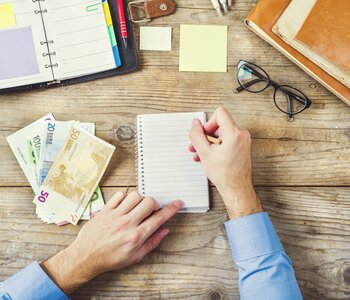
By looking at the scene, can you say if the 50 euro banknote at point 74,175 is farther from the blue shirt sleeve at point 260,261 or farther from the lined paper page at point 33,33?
the blue shirt sleeve at point 260,261

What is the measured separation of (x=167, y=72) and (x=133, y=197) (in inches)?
14.9

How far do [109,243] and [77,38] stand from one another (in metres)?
0.58

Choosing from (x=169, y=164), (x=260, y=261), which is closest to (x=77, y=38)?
(x=169, y=164)

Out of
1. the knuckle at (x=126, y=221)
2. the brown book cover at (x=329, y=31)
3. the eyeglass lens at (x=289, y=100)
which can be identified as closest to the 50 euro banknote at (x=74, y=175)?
the knuckle at (x=126, y=221)

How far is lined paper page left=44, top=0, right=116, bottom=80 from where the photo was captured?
118 cm

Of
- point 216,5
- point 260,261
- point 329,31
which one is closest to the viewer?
point 260,261

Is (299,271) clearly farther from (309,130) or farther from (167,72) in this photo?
(167,72)

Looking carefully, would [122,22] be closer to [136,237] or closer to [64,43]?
[64,43]

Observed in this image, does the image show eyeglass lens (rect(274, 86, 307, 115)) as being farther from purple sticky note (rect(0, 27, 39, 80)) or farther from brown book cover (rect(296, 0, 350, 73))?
purple sticky note (rect(0, 27, 39, 80))

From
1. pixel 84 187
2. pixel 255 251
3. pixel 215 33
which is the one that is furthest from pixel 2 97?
pixel 255 251

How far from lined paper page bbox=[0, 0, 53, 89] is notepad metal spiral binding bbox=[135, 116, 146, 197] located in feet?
0.93

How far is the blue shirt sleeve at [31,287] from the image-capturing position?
3.36 ft

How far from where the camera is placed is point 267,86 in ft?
3.93

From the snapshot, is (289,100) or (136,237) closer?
(136,237)
